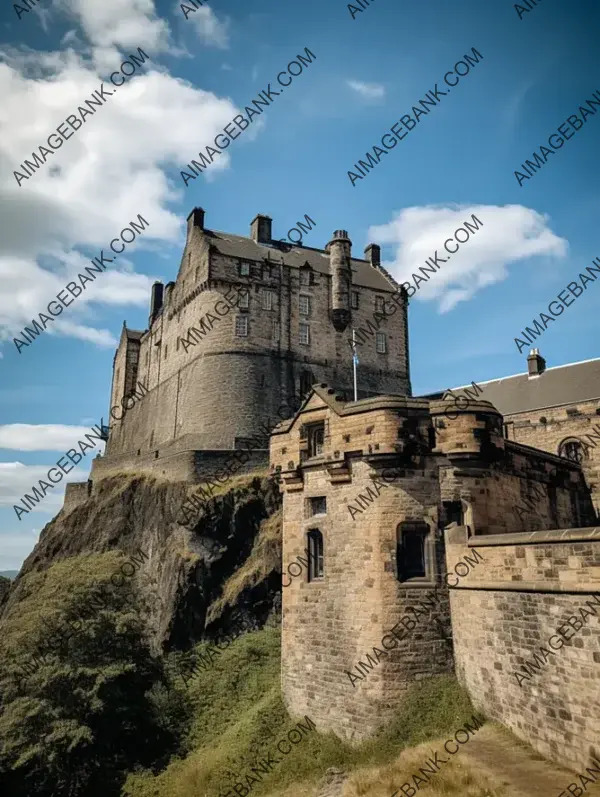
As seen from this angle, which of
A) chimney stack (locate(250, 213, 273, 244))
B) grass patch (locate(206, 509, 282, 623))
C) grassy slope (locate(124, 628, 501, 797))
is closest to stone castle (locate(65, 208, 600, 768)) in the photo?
grassy slope (locate(124, 628, 501, 797))

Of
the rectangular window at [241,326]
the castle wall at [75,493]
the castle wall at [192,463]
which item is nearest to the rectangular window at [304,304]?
the rectangular window at [241,326]

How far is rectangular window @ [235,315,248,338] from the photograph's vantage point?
39.4 meters

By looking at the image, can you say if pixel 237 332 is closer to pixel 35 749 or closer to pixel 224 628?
pixel 224 628

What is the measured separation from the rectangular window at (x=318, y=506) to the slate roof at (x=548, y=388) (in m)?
12.9

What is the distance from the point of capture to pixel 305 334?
138 feet

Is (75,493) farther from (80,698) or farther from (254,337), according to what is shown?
(80,698)

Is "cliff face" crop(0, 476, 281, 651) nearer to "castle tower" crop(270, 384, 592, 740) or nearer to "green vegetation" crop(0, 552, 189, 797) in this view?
"green vegetation" crop(0, 552, 189, 797)

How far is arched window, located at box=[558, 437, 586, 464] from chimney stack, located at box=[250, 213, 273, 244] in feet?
86.2

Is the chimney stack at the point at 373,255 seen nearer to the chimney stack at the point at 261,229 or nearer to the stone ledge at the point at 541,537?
the chimney stack at the point at 261,229

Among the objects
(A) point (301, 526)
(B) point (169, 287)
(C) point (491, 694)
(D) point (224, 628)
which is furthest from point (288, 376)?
(C) point (491, 694)

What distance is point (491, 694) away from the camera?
13797 mm

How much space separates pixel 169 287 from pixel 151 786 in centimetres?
3691

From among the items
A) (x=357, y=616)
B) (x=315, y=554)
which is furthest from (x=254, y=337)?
(x=357, y=616)

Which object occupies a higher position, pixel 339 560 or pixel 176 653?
pixel 339 560
